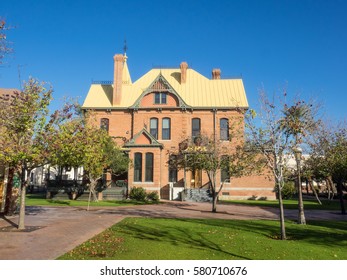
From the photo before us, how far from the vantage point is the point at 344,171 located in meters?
20.9

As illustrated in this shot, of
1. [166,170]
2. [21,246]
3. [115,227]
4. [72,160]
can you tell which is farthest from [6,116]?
[166,170]

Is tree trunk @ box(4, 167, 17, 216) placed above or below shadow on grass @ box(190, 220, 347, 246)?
above

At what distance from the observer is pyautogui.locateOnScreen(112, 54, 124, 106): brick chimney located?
120 feet

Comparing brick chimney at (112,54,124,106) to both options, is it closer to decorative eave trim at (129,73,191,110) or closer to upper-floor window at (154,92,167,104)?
decorative eave trim at (129,73,191,110)

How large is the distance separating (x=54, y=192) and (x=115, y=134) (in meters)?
9.27

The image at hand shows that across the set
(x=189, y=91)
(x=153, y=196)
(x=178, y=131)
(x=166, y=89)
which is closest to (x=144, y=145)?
(x=178, y=131)

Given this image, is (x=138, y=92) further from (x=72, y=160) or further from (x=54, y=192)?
(x=72, y=160)

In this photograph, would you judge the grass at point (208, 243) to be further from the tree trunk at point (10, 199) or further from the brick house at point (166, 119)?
the brick house at point (166, 119)

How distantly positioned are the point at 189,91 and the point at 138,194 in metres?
14.9

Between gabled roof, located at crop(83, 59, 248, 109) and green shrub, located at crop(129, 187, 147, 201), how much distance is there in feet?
35.6

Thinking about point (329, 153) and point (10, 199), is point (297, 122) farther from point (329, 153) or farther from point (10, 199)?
point (10, 199)

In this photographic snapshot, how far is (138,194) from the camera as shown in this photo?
29.4 m

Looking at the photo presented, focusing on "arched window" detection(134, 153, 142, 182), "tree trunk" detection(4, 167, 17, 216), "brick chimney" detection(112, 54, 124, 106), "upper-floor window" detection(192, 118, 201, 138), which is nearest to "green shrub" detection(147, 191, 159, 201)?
"arched window" detection(134, 153, 142, 182)

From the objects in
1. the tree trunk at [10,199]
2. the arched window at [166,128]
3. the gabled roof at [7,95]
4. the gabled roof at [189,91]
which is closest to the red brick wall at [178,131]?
the arched window at [166,128]
